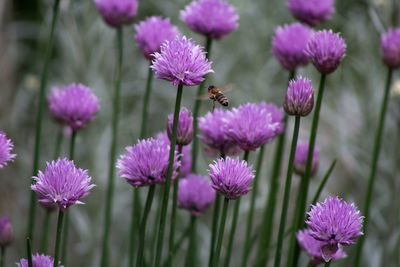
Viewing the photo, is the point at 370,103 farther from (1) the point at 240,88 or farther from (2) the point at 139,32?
(2) the point at 139,32

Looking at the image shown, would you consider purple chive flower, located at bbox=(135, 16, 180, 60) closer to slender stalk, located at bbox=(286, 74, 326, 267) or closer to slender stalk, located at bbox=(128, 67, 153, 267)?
slender stalk, located at bbox=(128, 67, 153, 267)

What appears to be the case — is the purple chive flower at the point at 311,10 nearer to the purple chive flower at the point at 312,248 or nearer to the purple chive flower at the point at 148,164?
the purple chive flower at the point at 312,248

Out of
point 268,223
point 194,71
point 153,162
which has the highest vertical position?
point 194,71

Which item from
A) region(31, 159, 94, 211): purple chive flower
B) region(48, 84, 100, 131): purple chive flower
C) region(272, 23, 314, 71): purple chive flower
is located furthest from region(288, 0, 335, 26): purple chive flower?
region(31, 159, 94, 211): purple chive flower

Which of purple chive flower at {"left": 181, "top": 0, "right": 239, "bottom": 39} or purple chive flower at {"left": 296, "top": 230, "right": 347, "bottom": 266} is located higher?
purple chive flower at {"left": 181, "top": 0, "right": 239, "bottom": 39}

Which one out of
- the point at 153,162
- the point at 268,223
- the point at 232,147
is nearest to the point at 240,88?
the point at 268,223

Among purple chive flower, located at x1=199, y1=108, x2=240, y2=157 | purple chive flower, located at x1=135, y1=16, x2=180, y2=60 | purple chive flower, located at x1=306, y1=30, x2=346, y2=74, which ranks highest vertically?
purple chive flower, located at x1=135, y1=16, x2=180, y2=60
